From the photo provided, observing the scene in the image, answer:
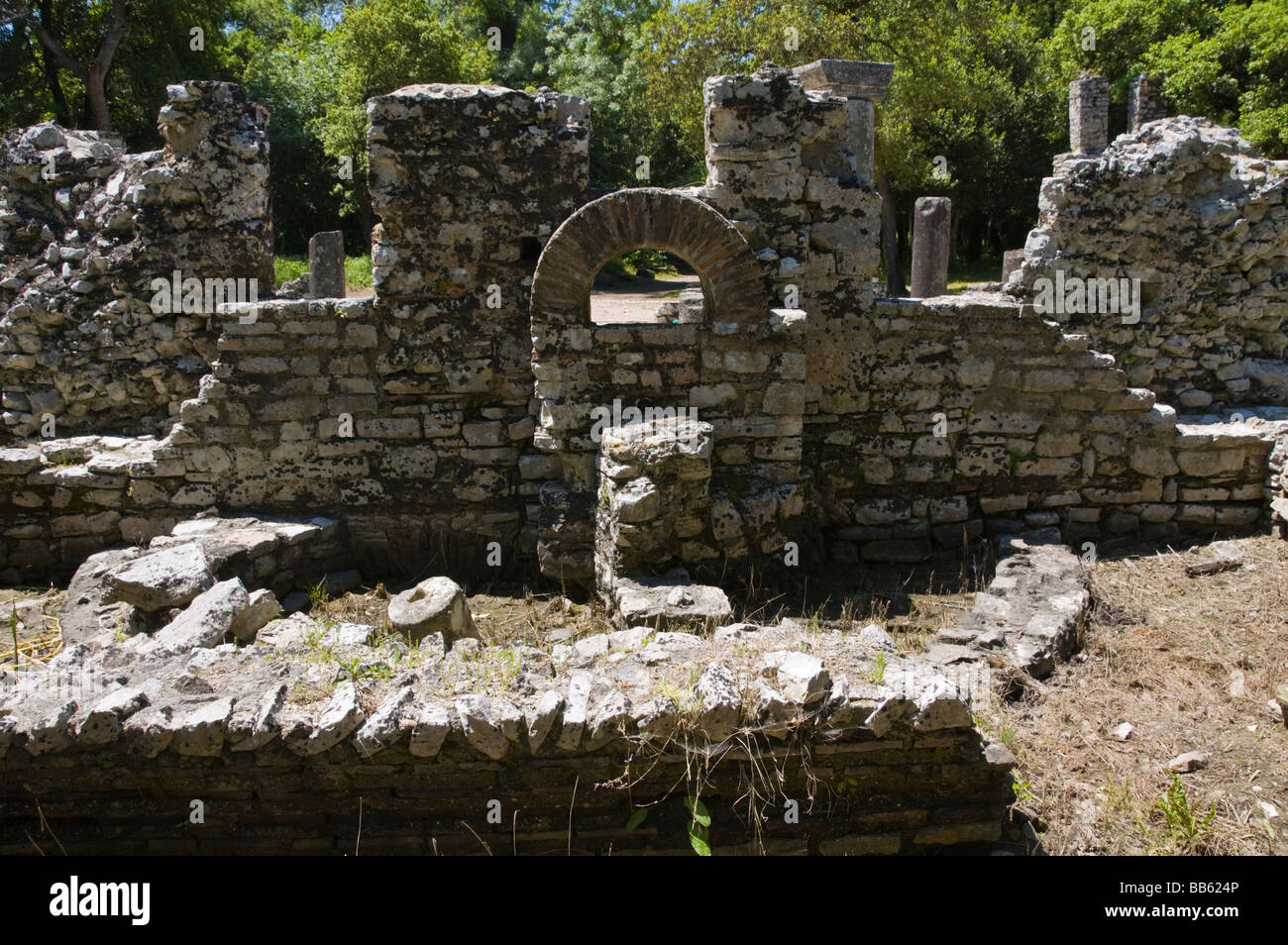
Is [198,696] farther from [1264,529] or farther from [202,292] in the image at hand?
[1264,529]

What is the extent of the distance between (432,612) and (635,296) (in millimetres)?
13882

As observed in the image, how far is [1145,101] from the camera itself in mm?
20000

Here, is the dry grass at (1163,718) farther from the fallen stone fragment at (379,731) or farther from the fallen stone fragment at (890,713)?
the fallen stone fragment at (379,731)

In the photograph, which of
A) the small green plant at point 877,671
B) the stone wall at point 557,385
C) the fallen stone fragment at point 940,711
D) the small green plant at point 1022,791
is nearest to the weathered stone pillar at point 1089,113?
the stone wall at point 557,385

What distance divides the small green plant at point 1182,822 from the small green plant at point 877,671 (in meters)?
1.33

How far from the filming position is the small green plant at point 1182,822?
156 inches

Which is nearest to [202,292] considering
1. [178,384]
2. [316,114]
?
[178,384]

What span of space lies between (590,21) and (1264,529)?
2400cm

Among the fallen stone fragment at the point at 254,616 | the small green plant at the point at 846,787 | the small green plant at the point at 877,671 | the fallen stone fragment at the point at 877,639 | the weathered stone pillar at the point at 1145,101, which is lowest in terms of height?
the small green plant at the point at 846,787

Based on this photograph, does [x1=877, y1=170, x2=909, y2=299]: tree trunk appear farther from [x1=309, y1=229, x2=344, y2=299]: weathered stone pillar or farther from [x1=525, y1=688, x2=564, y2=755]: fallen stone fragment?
[x1=525, y1=688, x2=564, y2=755]: fallen stone fragment

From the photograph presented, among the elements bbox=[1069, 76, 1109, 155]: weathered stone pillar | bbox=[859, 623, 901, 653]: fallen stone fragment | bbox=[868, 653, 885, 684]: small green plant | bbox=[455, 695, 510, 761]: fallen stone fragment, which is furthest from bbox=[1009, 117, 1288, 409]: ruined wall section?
bbox=[1069, 76, 1109, 155]: weathered stone pillar

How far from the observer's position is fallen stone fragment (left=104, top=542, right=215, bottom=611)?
6.05m

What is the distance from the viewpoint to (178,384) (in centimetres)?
800

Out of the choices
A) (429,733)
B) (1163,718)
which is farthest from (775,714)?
(1163,718)
